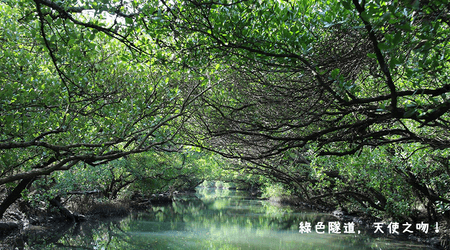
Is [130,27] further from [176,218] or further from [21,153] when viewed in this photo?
[176,218]

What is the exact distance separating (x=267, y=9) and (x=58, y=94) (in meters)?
3.97

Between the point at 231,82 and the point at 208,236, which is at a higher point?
the point at 231,82

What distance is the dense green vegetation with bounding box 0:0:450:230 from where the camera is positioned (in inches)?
132

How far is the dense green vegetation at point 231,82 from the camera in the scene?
334 centimetres

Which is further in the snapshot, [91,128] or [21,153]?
[91,128]

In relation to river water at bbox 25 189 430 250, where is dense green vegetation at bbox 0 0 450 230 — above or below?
above

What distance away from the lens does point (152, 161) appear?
19.3 metres

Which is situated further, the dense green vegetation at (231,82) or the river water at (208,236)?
the river water at (208,236)

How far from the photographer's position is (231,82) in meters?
6.16

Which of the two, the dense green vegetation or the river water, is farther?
the river water

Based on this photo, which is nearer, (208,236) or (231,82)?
(231,82)

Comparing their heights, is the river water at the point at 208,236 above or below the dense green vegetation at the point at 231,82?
below

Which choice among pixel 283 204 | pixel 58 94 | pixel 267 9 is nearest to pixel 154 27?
pixel 267 9

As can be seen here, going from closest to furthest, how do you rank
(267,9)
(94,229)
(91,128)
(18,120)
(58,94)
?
1. (267,9)
2. (18,120)
3. (58,94)
4. (91,128)
5. (94,229)
